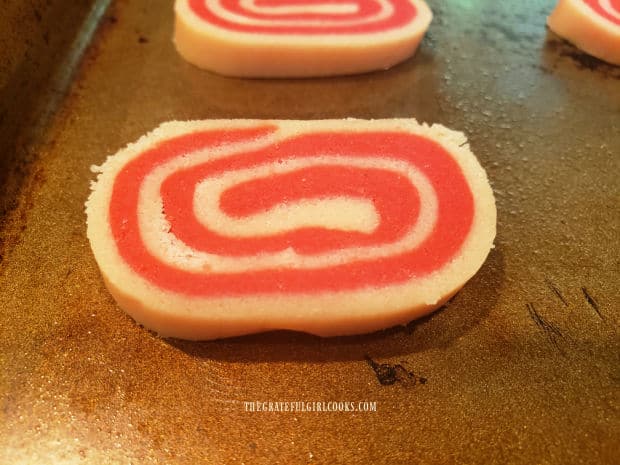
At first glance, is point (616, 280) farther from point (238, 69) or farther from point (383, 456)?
point (238, 69)

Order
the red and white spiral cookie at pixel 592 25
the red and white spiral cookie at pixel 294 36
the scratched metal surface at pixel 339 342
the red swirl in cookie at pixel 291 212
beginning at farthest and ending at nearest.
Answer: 1. the red and white spiral cookie at pixel 592 25
2. the red and white spiral cookie at pixel 294 36
3. the red swirl in cookie at pixel 291 212
4. the scratched metal surface at pixel 339 342

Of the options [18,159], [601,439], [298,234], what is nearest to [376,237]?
[298,234]

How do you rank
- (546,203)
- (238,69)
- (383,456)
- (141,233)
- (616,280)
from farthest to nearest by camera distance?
(238,69)
(546,203)
(616,280)
(141,233)
(383,456)

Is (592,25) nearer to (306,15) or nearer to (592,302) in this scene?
(306,15)

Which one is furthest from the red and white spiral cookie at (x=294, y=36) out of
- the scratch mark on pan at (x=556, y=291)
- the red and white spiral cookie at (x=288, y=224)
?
the scratch mark on pan at (x=556, y=291)

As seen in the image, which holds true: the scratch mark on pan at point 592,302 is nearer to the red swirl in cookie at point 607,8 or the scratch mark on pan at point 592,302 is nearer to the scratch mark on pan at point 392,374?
the scratch mark on pan at point 392,374

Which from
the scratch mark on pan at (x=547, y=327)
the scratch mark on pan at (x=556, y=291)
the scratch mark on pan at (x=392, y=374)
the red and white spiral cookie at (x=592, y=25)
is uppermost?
the red and white spiral cookie at (x=592, y=25)

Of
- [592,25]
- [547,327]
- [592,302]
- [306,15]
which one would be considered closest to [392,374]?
[547,327]
